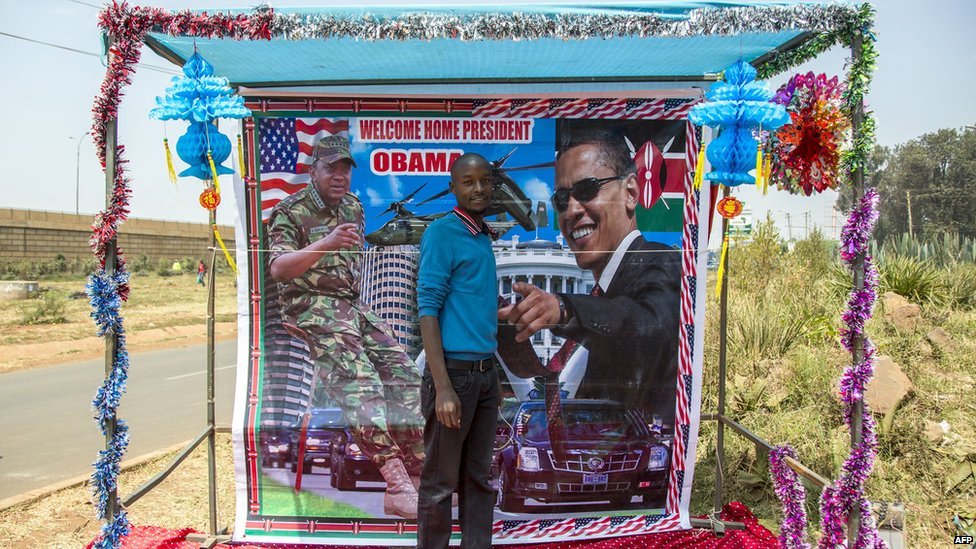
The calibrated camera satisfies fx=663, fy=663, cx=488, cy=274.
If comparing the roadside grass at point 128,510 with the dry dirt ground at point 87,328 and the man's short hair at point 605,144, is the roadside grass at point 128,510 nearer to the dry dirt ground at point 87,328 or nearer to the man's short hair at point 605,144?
the man's short hair at point 605,144

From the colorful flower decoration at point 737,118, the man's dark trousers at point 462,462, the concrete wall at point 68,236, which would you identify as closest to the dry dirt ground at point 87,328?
the concrete wall at point 68,236

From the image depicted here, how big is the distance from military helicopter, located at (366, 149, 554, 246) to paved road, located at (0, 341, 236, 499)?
3865 mm

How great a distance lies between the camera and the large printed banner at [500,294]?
402cm

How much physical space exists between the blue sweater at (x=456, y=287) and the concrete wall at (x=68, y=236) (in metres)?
23.5

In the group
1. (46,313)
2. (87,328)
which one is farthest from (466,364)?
(46,313)

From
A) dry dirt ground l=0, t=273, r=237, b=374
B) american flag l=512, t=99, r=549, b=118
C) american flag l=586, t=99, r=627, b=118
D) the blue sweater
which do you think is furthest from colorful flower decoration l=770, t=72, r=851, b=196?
dry dirt ground l=0, t=273, r=237, b=374

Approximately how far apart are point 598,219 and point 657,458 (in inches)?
60.6

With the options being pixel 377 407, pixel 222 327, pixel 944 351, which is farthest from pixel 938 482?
pixel 222 327

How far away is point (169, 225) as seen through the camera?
41.8 m

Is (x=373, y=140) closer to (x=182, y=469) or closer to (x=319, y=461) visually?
(x=319, y=461)

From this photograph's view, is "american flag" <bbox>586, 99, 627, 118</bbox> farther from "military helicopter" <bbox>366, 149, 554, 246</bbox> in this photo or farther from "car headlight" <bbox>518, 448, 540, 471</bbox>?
"car headlight" <bbox>518, 448, 540, 471</bbox>

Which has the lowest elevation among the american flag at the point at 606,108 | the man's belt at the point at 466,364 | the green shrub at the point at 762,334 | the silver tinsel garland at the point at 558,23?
the green shrub at the point at 762,334

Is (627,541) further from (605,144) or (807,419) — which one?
(807,419)

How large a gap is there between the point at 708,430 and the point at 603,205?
112 inches
